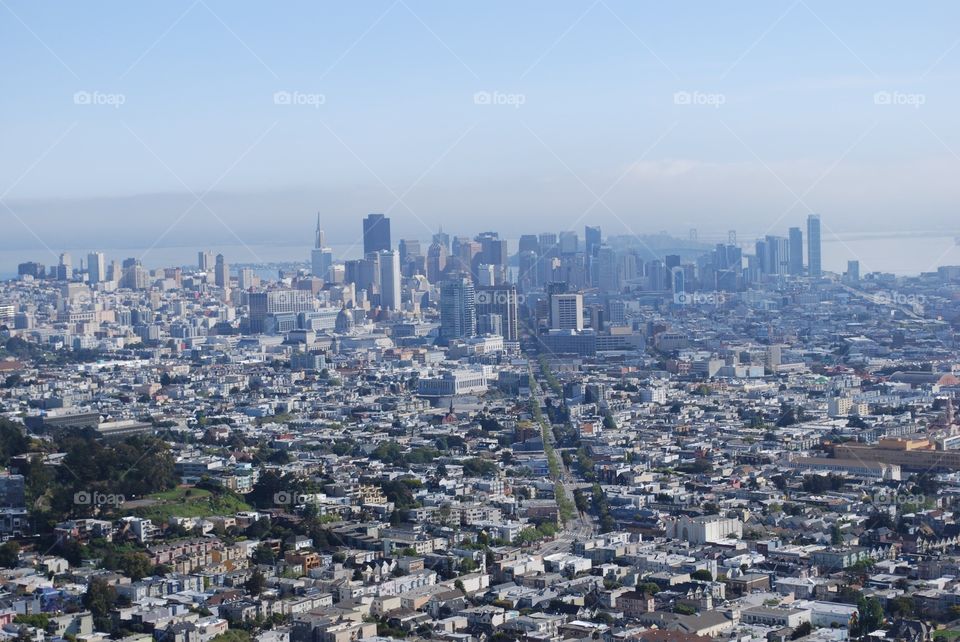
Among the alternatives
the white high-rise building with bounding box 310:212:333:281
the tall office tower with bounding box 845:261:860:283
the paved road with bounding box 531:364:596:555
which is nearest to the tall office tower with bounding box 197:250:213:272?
the white high-rise building with bounding box 310:212:333:281

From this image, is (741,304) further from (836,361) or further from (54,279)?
(54,279)

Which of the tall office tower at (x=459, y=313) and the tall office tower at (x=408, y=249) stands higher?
the tall office tower at (x=408, y=249)

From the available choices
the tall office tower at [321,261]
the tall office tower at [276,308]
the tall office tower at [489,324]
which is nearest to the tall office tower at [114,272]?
the tall office tower at [321,261]

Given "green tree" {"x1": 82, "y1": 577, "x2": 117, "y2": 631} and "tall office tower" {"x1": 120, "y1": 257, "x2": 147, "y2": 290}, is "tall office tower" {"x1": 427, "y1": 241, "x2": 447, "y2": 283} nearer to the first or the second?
"tall office tower" {"x1": 120, "y1": 257, "x2": 147, "y2": 290}

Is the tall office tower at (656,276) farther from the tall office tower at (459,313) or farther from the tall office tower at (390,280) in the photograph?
the tall office tower at (459,313)

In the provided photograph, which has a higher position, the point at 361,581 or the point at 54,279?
the point at 54,279

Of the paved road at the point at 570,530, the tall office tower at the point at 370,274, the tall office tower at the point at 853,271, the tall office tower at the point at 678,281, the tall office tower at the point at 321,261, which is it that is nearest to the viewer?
the paved road at the point at 570,530

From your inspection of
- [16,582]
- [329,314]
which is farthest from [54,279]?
[16,582]
